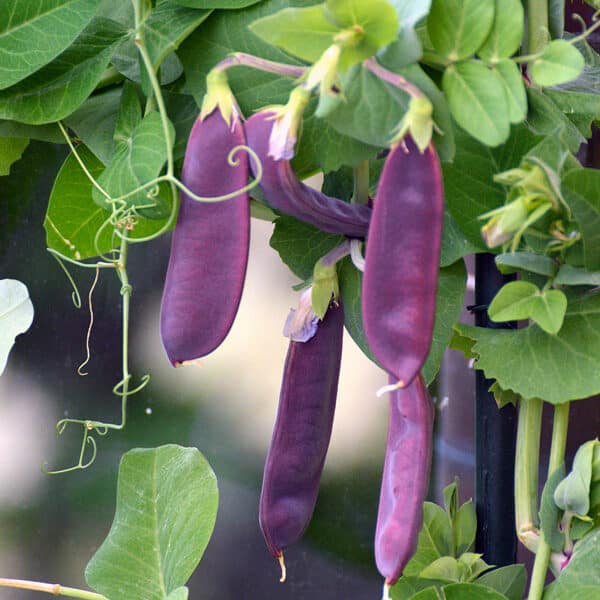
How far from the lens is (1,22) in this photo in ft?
1.01

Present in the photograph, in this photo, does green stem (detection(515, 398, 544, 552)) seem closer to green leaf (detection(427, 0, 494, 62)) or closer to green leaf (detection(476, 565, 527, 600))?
green leaf (detection(476, 565, 527, 600))

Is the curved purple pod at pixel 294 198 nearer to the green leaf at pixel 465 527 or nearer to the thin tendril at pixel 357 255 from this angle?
the thin tendril at pixel 357 255

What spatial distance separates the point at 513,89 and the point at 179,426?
0.47m

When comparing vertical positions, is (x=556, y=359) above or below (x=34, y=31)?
below

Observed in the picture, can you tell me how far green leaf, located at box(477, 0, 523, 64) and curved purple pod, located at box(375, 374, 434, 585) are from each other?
102 millimetres

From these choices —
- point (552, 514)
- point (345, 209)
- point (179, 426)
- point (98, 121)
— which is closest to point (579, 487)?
point (552, 514)

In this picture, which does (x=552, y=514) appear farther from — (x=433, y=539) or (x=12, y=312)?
(x=12, y=312)

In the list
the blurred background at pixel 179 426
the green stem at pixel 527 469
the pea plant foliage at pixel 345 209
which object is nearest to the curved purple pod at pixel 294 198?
the pea plant foliage at pixel 345 209

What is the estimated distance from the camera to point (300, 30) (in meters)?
0.23

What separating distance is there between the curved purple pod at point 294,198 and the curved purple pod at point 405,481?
6cm

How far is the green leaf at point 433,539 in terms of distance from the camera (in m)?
0.37

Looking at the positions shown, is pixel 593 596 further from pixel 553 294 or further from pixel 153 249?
pixel 153 249

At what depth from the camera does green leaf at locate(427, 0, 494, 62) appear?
0.82ft

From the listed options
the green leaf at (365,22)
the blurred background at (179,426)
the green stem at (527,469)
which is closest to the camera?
the green leaf at (365,22)
